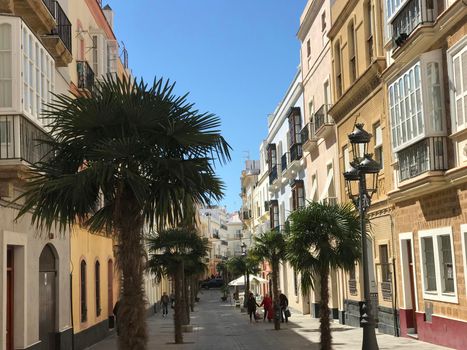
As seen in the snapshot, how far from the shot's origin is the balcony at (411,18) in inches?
604

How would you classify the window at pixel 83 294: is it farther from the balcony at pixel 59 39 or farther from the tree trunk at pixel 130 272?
the tree trunk at pixel 130 272

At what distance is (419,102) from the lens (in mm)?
16016

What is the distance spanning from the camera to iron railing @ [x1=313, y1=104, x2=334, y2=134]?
27.9 m

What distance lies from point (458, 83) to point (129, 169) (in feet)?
26.2

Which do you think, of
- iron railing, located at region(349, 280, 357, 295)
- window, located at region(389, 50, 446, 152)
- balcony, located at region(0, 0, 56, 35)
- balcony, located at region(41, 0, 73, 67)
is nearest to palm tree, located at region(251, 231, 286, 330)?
iron railing, located at region(349, 280, 357, 295)

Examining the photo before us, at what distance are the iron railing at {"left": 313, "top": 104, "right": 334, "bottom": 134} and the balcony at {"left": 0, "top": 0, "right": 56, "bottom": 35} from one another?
14.3 metres

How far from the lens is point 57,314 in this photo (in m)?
17.7

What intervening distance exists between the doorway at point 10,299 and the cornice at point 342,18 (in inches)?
571

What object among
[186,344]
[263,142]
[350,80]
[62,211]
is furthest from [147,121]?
[263,142]

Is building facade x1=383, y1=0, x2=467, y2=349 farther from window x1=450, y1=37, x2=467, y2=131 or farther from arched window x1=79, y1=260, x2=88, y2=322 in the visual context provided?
arched window x1=79, y1=260, x2=88, y2=322

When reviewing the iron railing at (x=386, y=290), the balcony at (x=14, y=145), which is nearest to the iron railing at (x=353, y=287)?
the iron railing at (x=386, y=290)

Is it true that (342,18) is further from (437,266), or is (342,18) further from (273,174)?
(273,174)

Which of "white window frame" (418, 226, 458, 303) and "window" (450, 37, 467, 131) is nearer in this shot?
"window" (450, 37, 467, 131)

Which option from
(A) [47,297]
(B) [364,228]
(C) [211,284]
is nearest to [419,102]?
(B) [364,228]
